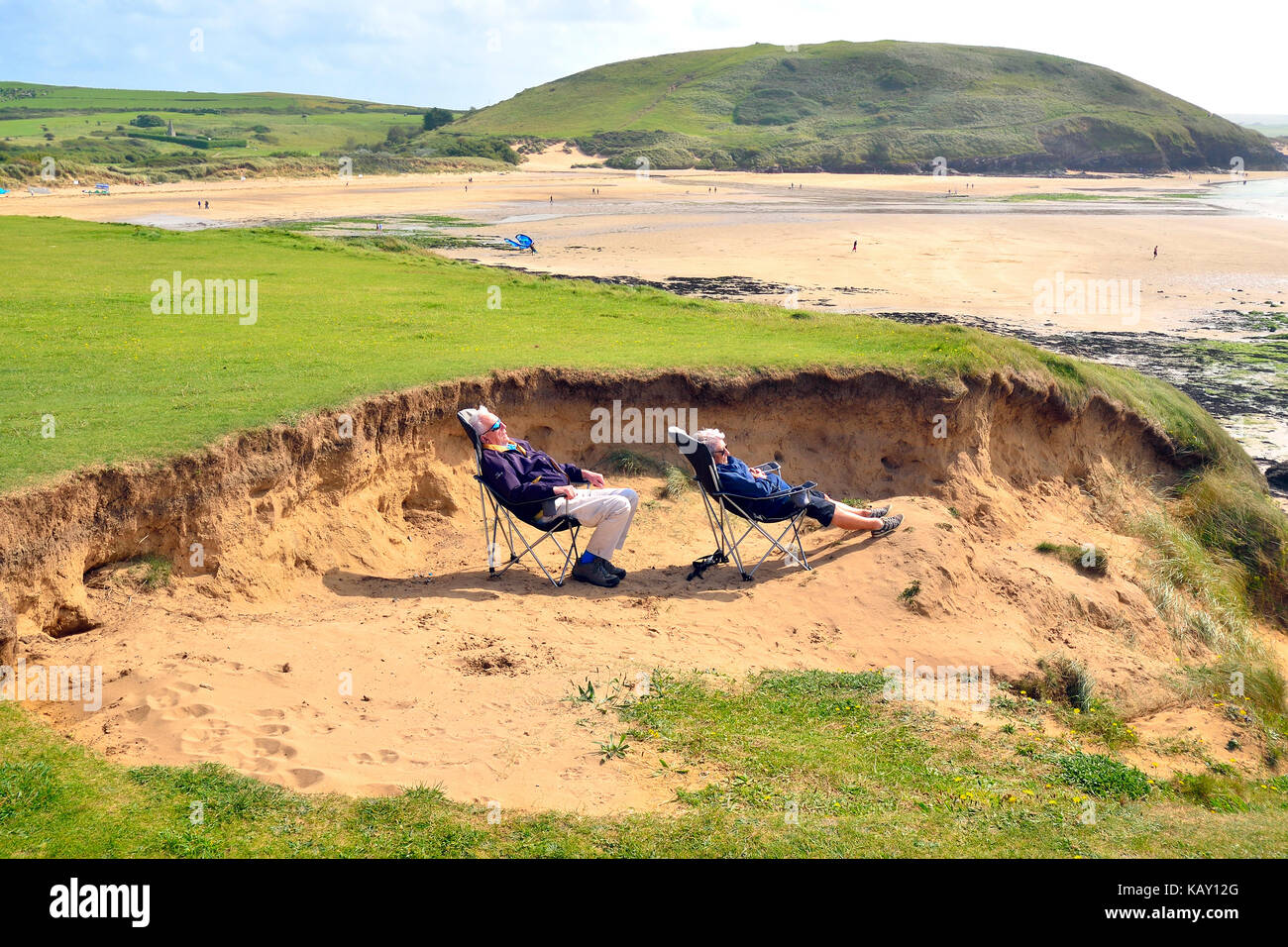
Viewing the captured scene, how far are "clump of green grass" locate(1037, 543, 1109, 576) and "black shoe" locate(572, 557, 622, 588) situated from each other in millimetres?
6003

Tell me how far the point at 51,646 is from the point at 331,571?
292 centimetres

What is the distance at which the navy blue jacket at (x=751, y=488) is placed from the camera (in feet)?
35.0

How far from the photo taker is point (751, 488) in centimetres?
1070

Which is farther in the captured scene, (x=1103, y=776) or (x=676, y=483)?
(x=676, y=483)

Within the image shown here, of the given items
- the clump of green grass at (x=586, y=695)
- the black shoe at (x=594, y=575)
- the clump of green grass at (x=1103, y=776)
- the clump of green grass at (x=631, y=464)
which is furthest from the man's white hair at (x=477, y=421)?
the clump of green grass at (x=1103, y=776)

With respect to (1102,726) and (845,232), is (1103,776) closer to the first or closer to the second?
(1102,726)

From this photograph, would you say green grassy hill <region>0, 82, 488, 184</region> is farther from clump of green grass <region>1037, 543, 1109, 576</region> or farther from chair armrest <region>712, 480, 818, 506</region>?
clump of green grass <region>1037, 543, 1109, 576</region>

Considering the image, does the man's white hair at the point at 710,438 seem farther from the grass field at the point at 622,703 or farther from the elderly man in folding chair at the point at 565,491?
the grass field at the point at 622,703

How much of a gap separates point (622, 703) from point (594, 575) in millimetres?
2868

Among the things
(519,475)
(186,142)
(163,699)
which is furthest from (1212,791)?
(186,142)

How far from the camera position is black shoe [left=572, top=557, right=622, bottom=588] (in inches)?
415

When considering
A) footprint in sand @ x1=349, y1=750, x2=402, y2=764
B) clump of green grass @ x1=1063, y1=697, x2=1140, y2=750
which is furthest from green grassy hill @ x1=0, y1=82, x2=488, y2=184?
clump of green grass @ x1=1063, y1=697, x2=1140, y2=750

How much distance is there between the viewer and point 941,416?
46.0ft

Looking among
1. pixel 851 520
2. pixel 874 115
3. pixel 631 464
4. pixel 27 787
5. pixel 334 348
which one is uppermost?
pixel 874 115
